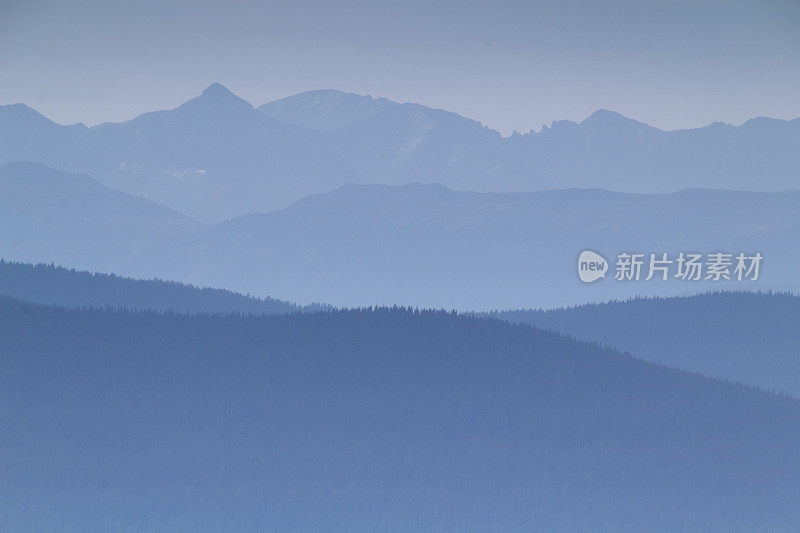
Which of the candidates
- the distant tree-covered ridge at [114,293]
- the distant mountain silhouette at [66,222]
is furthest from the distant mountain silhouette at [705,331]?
the distant mountain silhouette at [66,222]

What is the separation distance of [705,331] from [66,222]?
61.3ft

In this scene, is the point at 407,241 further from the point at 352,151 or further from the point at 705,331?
the point at 705,331

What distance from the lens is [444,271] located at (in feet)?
104

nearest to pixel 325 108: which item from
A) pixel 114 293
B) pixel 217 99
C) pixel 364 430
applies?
pixel 217 99

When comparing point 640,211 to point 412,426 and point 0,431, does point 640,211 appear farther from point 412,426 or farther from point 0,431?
point 0,431

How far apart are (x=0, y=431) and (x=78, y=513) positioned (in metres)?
3.73

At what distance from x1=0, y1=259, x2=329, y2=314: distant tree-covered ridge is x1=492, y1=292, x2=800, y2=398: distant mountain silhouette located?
22.0 feet

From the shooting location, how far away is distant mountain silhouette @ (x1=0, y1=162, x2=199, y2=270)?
98.7ft

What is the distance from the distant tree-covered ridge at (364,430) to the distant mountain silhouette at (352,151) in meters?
7.43

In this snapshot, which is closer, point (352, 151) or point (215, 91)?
point (215, 91)

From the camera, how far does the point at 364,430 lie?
930 inches

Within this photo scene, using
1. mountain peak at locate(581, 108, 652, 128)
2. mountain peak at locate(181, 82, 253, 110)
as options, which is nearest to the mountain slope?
mountain peak at locate(581, 108, 652, 128)

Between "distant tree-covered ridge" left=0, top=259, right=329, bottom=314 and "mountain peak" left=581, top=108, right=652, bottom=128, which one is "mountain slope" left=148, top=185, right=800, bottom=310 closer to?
"distant tree-covered ridge" left=0, top=259, right=329, bottom=314

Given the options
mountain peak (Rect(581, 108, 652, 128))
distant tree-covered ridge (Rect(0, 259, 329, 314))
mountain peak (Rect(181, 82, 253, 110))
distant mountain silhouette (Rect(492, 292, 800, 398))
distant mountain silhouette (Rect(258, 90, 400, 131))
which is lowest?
distant tree-covered ridge (Rect(0, 259, 329, 314))
